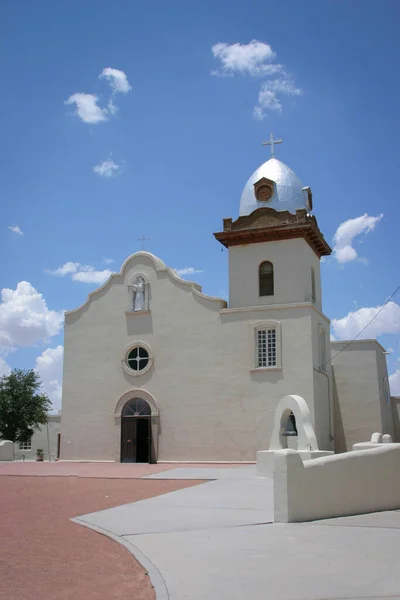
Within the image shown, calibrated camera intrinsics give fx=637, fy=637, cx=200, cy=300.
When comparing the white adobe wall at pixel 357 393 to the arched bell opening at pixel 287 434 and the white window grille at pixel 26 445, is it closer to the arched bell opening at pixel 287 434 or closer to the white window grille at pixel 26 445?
the arched bell opening at pixel 287 434

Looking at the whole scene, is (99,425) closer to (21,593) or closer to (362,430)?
(362,430)

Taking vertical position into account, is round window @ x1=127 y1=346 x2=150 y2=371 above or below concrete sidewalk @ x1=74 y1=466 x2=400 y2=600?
above

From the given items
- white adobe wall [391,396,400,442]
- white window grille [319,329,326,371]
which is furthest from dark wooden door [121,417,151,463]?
white adobe wall [391,396,400,442]

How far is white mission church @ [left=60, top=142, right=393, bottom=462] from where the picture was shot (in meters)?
27.5

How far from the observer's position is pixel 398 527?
10445 mm

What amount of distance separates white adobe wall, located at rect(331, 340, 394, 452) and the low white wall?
1847cm

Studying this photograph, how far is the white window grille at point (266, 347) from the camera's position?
27.7m

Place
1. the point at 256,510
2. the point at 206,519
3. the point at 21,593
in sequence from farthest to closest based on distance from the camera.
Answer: the point at 256,510 → the point at 206,519 → the point at 21,593

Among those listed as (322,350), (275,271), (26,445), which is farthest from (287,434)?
(26,445)

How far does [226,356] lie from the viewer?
2825 cm

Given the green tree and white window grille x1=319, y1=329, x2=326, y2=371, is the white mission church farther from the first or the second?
the green tree

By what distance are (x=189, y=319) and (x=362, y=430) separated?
33.1 ft

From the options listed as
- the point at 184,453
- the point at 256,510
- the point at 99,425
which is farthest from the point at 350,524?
the point at 99,425

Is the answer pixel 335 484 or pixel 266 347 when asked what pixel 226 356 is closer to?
pixel 266 347
